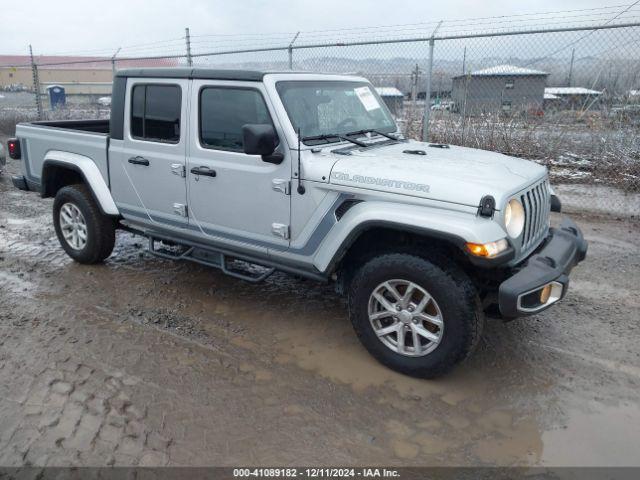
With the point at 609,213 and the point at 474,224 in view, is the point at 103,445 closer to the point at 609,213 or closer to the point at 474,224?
the point at 474,224

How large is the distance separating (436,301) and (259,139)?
5.11 ft

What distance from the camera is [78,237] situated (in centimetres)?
544

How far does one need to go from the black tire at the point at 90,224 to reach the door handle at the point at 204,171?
1.56m

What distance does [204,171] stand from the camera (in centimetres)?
413

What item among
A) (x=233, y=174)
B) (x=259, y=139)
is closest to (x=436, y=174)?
(x=259, y=139)

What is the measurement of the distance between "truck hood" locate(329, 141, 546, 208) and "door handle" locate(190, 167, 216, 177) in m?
1.04

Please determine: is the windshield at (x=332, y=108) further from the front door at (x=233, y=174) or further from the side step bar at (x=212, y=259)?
the side step bar at (x=212, y=259)

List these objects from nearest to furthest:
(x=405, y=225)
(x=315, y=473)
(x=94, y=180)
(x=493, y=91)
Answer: (x=315, y=473) < (x=405, y=225) < (x=94, y=180) < (x=493, y=91)

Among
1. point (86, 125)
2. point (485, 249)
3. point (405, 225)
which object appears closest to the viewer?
point (485, 249)

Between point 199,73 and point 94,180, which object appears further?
point 94,180

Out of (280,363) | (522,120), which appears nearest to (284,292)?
(280,363)

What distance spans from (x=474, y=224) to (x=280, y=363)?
166cm

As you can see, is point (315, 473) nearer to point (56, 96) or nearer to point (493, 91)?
point (493, 91)

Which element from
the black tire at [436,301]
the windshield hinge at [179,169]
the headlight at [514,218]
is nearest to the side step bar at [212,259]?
the windshield hinge at [179,169]
